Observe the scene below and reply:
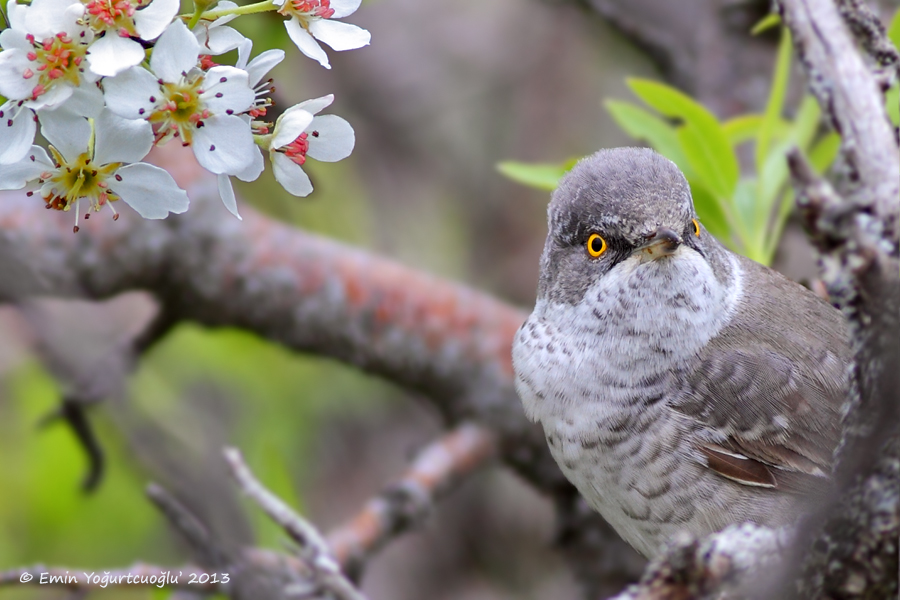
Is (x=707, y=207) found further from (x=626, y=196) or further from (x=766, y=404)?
(x=766, y=404)

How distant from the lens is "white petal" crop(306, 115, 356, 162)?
1.84 metres

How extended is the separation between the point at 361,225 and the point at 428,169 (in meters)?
0.60

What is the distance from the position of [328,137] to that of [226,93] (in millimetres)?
282

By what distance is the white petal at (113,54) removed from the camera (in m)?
1.46

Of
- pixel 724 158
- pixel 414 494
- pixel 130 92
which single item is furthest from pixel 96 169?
pixel 414 494

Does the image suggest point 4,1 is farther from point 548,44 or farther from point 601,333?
point 548,44

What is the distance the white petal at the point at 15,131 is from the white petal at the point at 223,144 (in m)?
0.28

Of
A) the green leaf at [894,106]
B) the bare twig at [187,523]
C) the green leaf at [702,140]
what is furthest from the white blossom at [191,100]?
the green leaf at [894,106]

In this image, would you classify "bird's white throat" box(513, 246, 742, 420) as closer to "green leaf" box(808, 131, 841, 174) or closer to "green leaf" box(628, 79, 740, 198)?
"green leaf" box(628, 79, 740, 198)

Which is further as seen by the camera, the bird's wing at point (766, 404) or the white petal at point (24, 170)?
the bird's wing at point (766, 404)

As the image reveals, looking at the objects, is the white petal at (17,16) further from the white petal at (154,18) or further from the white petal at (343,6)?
the white petal at (343,6)

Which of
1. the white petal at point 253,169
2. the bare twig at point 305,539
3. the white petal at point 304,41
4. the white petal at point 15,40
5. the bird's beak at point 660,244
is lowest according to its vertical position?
the bare twig at point 305,539

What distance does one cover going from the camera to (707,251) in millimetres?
2826

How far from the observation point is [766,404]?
2732 mm
